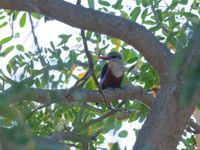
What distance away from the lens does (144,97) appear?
12.0 ft

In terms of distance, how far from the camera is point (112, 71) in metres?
5.60

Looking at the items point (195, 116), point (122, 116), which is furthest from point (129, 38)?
point (195, 116)

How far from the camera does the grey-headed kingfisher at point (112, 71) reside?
17.7 feet

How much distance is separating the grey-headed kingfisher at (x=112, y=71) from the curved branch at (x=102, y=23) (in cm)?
263

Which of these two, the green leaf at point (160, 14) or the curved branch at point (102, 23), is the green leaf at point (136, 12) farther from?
the curved branch at point (102, 23)

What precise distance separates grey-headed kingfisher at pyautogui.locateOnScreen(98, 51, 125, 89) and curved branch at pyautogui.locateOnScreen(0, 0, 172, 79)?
2.63m

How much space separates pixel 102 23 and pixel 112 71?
116 inches

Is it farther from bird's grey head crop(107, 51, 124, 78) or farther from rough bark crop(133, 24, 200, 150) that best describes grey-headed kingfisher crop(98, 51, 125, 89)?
rough bark crop(133, 24, 200, 150)

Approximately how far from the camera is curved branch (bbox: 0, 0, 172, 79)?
2.65 m

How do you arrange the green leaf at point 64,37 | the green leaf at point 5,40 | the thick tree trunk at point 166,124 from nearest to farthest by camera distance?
the thick tree trunk at point 166,124 < the green leaf at point 64,37 < the green leaf at point 5,40

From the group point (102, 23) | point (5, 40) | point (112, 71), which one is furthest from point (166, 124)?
point (112, 71)

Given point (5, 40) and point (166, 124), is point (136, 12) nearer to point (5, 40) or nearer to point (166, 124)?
point (5, 40)

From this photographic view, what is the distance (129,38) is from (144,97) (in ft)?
3.74

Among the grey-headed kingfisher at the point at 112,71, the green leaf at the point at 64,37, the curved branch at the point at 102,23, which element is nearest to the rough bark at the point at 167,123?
the curved branch at the point at 102,23
